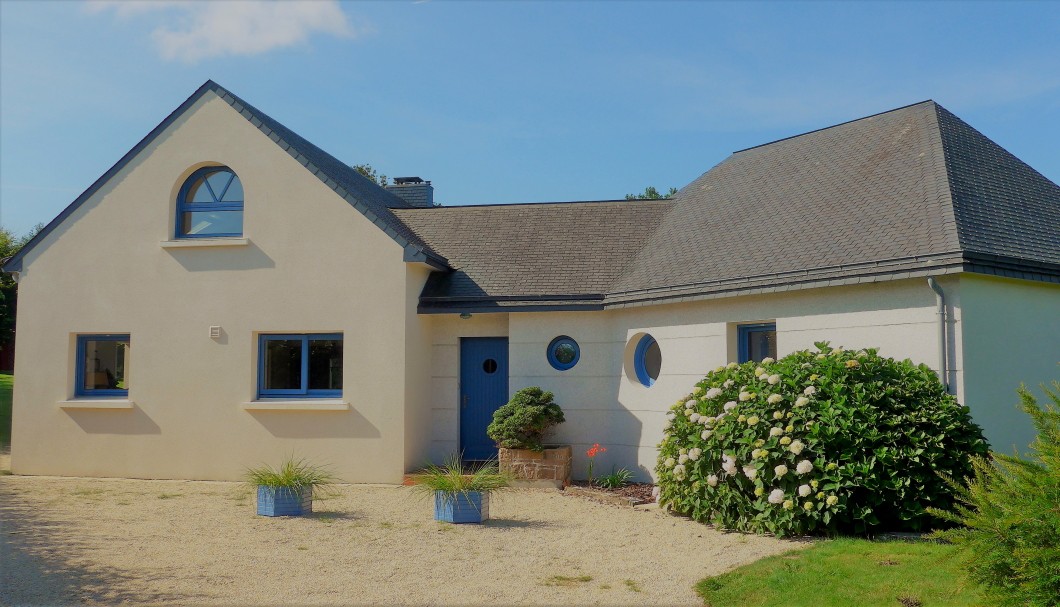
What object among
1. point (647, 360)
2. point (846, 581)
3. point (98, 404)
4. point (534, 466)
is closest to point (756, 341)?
point (647, 360)

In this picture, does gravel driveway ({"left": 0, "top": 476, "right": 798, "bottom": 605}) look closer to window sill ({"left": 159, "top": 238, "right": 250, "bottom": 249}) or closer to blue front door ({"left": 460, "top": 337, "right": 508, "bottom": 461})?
blue front door ({"left": 460, "top": 337, "right": 508, "bottom": 461})

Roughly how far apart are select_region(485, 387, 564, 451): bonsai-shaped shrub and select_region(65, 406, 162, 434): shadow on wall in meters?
6.45

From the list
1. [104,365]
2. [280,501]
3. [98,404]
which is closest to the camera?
[280,501]

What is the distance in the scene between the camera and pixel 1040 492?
216 inches

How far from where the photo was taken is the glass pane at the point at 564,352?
15117 mm

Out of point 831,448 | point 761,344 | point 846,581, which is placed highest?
point 761,344

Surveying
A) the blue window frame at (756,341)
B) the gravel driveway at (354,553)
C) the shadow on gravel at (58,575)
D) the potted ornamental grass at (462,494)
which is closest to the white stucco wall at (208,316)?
the gravel driveway at (354,553)

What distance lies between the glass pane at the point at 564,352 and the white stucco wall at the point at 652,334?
0.21m

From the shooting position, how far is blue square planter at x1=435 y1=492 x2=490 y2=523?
1062cm

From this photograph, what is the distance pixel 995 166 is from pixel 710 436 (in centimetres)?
690

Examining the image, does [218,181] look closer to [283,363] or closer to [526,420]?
[283,363]

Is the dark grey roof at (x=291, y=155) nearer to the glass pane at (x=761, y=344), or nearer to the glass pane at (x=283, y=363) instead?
the glass pane at (x=283, y=363)

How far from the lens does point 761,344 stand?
1285cm

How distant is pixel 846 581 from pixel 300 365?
1044cm
